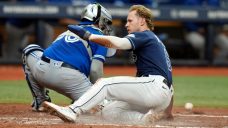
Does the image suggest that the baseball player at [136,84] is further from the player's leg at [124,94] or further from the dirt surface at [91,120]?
the dirt surface at [91,120]

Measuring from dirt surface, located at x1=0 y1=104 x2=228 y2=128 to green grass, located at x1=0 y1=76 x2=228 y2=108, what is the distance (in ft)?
2.88

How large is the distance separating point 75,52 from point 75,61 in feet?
0.32

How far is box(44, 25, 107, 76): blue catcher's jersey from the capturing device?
275 inches

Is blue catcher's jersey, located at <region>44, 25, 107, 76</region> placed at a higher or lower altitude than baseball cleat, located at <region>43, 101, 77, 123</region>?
higher

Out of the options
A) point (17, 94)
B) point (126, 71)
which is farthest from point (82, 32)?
point (126, 71)

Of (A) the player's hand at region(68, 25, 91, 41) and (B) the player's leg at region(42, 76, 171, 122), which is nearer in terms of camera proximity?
(B) the player's leg at region(42, 76, 171, 122)

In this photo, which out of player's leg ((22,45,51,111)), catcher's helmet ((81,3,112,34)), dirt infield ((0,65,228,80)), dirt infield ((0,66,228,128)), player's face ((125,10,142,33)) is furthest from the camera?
dirt infield ((0,65,228,80))

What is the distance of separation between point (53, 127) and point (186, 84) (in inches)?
259

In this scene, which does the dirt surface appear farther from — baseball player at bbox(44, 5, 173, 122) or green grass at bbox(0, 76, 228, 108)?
green grass at bbox(0, 76, 228, 108)

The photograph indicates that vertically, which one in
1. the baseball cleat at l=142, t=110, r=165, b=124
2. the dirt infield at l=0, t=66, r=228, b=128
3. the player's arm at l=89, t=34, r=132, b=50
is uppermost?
the player's arm at l=89, t=34, r=132, b=50

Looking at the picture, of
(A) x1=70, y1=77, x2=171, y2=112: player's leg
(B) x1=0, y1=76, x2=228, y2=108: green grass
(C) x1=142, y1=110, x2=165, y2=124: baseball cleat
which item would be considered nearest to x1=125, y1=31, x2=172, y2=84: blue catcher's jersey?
(A) x1=70, y1=77, x2=171, y2=112: player's leg

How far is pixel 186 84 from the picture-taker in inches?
481

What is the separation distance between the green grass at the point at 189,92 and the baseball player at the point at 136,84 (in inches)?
106

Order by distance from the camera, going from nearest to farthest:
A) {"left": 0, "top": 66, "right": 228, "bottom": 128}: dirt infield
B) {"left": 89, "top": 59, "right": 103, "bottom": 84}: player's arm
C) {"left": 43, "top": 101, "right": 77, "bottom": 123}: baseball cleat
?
{"left": 43, "top": 101, "right": 77, "bottom": 123}: baseball cleat, {"left": 0, "top": 66, "right": 228, "bottom": 128}: dirt infield, {"left": 89, "top": 59, "right": 103, "bottom": 84}: player's arm
